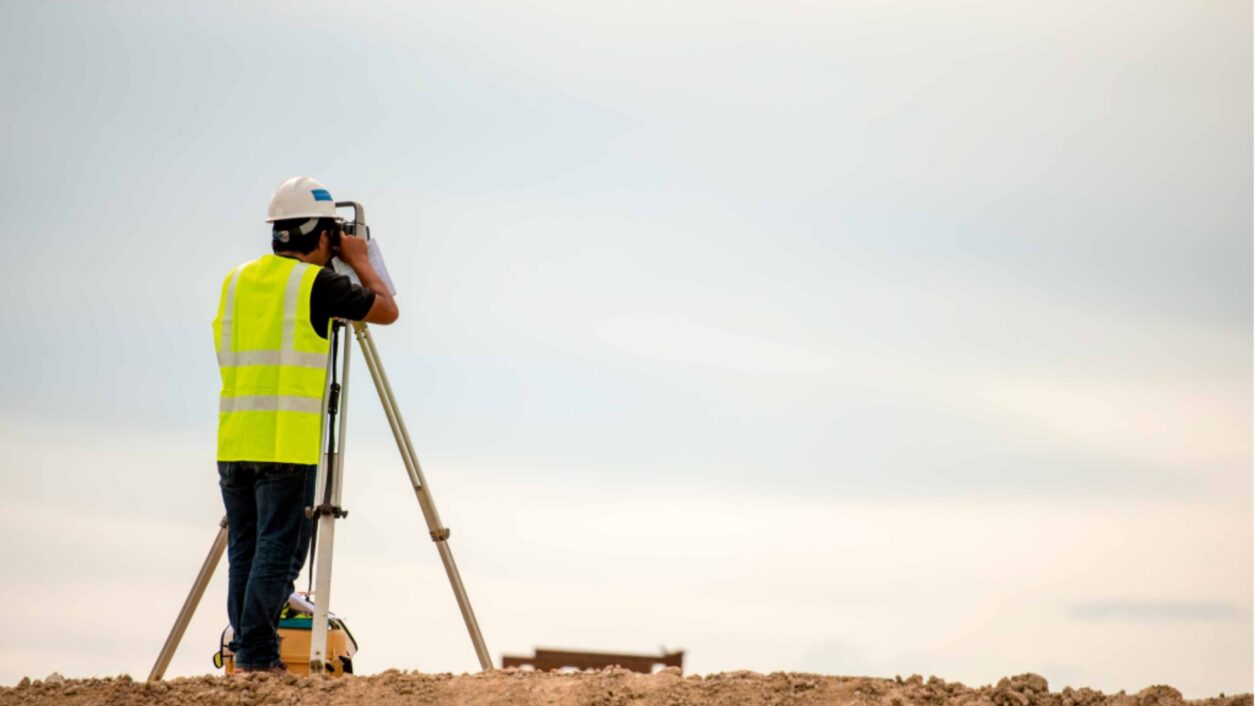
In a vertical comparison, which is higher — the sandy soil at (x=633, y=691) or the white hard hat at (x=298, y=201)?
the white hard hat at (x=298, y=201)

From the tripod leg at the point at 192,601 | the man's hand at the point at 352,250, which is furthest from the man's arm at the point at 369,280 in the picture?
the tripod leg at the point at 192,601

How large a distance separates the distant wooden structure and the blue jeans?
1385mm

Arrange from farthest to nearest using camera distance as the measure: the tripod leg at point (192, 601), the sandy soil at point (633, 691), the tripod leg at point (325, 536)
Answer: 1. the tripod leg at point (192, 601)
2. the tripod leg at point (325, 536)
3. the sandy soil at point (633, 691)

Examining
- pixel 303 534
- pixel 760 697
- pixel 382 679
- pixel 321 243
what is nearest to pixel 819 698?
pixel 760 697

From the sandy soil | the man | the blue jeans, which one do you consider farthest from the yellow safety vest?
the sandy soil

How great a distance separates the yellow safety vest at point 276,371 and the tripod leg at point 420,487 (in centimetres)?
44

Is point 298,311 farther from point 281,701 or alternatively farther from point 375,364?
point 281,701

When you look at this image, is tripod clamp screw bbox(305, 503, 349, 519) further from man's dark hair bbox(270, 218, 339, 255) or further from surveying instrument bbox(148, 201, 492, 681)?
man's dark hair bbox(270, 218, 339, 255)

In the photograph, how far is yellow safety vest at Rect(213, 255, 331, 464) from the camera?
9.58 metres

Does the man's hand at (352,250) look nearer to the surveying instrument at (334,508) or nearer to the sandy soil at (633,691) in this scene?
the surveying instrument at (334,508)

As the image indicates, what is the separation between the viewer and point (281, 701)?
876 centimetres

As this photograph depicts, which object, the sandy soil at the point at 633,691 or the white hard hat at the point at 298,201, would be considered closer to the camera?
the sandy soil at the point at 633,691

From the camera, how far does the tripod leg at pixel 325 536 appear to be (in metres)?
9.49

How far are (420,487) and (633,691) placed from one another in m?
2.35
